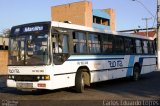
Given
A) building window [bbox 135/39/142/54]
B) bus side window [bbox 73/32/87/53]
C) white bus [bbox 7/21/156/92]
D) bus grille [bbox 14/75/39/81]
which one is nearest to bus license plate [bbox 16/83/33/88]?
white bus [bbox 7/21/156/92]

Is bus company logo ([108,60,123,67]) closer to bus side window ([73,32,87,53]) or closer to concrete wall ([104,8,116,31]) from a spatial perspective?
bus side window ([73,32,87,53])

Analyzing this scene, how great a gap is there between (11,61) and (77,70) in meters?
2.90

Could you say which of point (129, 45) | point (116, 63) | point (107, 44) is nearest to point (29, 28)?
point (107, 44)

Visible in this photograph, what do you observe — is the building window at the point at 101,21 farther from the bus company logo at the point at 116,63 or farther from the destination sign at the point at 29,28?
the destination sign at the point at 29,28

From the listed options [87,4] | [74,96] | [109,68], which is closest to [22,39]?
[74,96]

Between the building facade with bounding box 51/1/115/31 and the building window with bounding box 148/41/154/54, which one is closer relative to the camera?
the building window with bounding box 148/41/154/54

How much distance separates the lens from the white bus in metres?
13.8

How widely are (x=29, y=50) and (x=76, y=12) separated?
5593 cm

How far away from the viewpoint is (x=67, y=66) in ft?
48.2

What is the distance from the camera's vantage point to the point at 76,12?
6944cm

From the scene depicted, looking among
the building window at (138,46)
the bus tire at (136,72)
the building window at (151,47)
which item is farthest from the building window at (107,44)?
the building window at (151,47)

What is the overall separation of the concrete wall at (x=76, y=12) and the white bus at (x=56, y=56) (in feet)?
160

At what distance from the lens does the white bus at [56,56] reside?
13773 millimetres

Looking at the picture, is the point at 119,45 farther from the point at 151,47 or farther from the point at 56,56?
the point at 56,56
